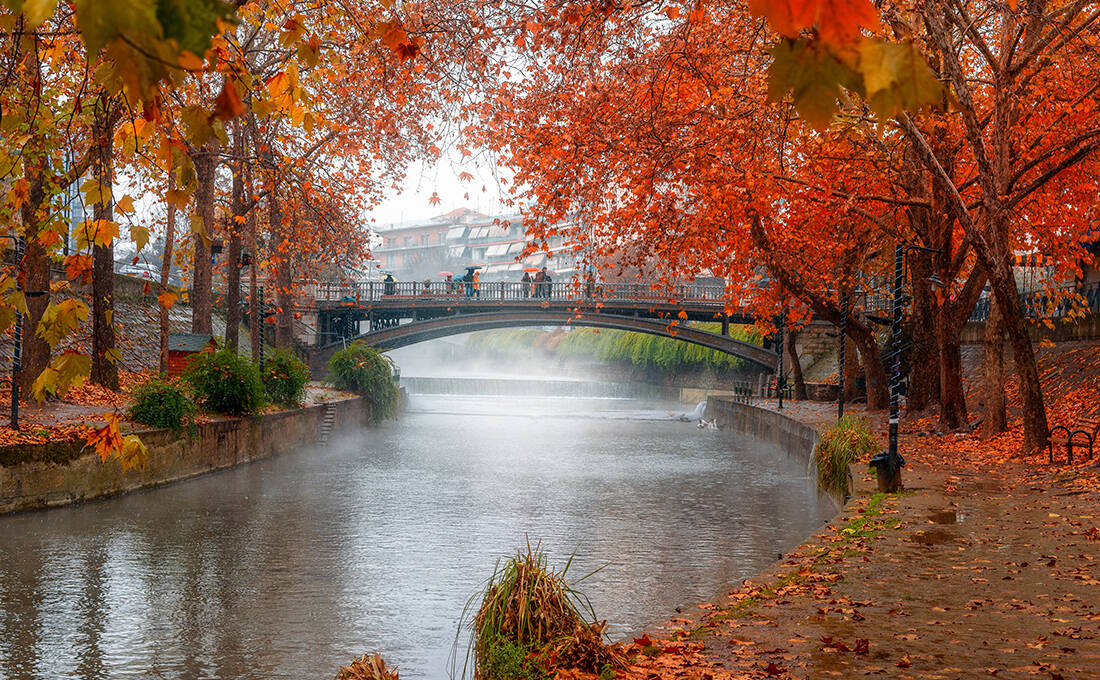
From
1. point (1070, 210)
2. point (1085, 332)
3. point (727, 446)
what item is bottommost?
point (727, 446)

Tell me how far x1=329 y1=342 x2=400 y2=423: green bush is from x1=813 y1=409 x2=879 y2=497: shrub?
20.9 metres

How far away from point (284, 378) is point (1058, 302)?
65.4ft

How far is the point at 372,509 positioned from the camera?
56.1 ft

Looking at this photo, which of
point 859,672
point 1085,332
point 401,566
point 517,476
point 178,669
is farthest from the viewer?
point 1085,332

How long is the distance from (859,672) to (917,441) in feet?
51.1

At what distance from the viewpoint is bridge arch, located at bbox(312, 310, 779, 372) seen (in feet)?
159

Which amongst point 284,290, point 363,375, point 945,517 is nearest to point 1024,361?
point 945,517

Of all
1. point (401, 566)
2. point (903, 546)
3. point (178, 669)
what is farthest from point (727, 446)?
point (178, 669)

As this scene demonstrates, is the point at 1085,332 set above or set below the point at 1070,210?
below

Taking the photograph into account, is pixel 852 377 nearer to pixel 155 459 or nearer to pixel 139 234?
pixel 155 459

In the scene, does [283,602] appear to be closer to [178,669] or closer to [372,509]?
[178,669]

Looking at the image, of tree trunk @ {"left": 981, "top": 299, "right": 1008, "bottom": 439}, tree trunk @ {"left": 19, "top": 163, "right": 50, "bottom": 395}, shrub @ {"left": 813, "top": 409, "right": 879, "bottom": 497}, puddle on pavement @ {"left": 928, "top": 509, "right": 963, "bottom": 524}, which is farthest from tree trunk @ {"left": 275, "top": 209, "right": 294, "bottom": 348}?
puddle on pavement @ {"left": 928, "top": 509, "right": 963, "bottom": 524}

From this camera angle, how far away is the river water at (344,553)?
8.66 metres

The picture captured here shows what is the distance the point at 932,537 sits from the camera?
31.0 feet
